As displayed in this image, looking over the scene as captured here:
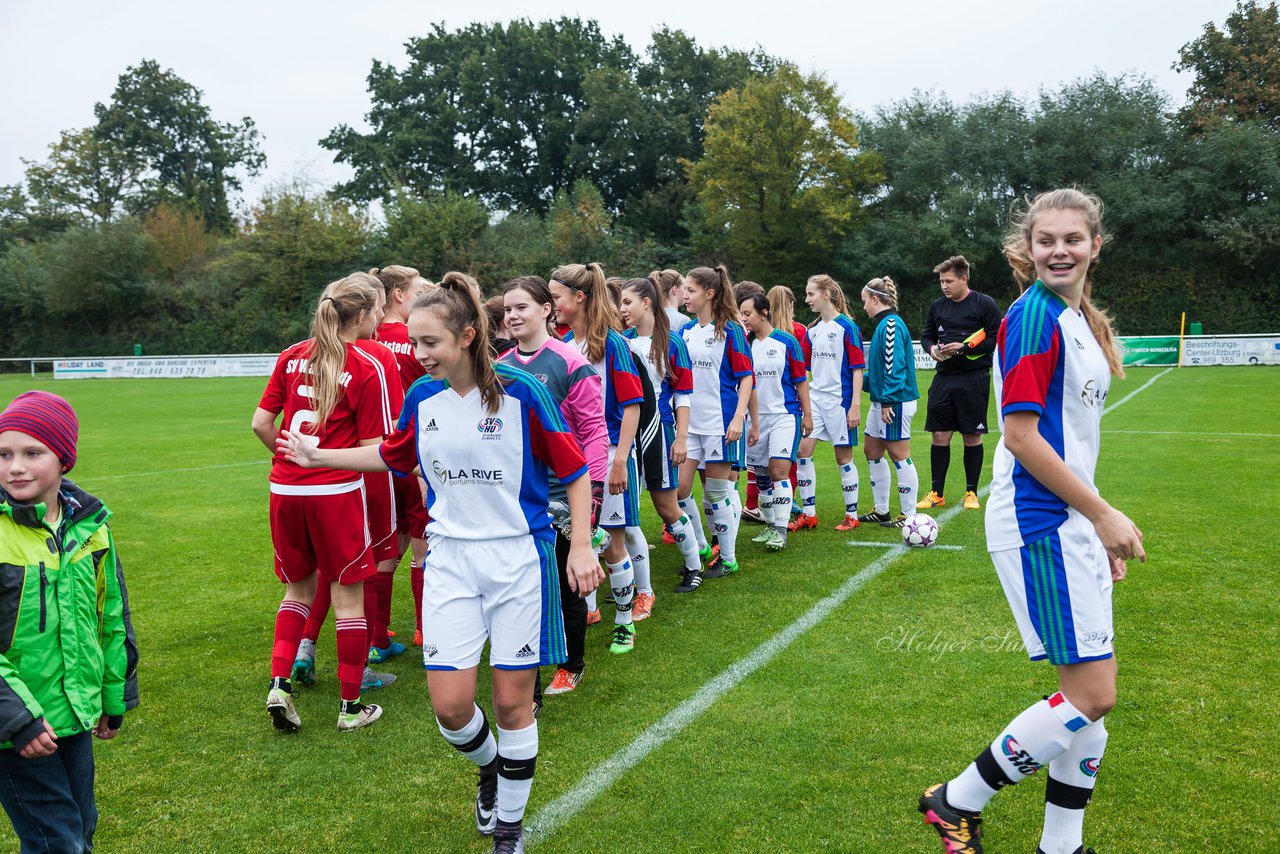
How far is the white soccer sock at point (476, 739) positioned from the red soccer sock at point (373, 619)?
183cm

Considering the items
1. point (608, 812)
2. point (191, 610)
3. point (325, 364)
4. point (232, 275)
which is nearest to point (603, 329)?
point (325, 364)

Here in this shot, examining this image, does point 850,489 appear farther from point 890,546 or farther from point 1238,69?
point 1238,69

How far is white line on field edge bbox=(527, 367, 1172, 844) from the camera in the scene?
11.7ft

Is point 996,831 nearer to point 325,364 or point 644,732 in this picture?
point 644,732

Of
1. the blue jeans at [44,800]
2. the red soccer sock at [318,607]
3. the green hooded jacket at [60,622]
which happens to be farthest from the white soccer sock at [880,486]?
the blue jeans at [44,800]

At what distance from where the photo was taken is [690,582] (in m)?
6.66

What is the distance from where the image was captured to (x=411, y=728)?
14.7 feet

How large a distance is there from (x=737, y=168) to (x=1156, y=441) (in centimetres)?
2863

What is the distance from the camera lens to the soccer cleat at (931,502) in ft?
29.6

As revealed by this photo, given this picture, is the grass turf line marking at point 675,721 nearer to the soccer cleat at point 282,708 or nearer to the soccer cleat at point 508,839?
the soccer cleat at point 508,839

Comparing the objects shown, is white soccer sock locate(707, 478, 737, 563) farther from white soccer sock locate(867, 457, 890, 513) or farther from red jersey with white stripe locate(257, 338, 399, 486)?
red jersey with white stripe locate(257, 338, 399, 486)

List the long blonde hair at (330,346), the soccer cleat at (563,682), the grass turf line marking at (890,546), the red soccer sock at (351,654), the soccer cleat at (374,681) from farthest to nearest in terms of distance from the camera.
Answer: the grass turf line marking at (890,546) → the soccer cleat at (374,681) → the soccer cleat at (563,682) → the red soccer sock at (351,654) → the long blonde hair at (330,346)

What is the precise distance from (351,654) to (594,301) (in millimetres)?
2309

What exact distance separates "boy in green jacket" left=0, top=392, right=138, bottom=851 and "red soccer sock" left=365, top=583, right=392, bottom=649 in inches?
91.1
